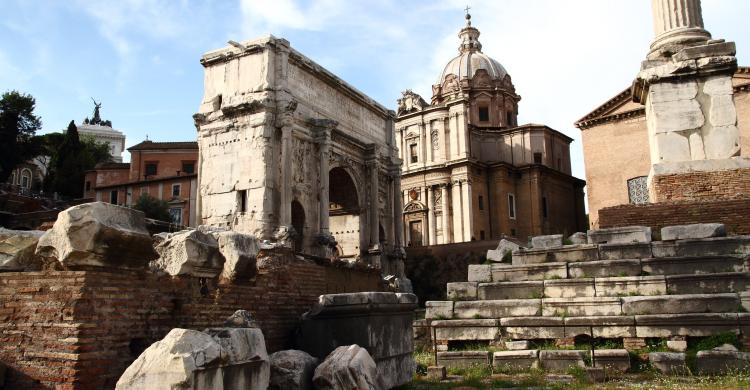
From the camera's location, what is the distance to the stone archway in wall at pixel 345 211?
99.0 feet

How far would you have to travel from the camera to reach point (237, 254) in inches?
260

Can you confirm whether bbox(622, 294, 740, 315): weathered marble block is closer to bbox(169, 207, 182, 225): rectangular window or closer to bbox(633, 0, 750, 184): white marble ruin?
bbox(633, 0, 750, 184): white marble ruin

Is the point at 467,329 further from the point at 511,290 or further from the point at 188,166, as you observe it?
the point at 188,166

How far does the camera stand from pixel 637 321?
834cm

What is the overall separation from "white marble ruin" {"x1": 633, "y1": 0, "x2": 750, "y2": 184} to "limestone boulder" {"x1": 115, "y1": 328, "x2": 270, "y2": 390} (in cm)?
835

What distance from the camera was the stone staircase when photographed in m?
8.19

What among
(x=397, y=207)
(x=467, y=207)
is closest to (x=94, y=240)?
(x=397, y=207)

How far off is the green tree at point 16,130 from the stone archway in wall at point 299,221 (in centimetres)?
2593

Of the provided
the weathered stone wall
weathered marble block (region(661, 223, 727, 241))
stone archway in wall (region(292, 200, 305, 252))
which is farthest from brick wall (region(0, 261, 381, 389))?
the weathered stone wall

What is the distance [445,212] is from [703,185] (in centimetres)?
3059

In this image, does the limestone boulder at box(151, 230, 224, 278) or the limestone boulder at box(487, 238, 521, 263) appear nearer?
the limestone boulder at box(151, 230, 224, 278)

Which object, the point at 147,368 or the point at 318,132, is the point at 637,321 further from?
the point at 318,132

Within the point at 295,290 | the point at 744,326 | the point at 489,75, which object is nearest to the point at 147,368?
the point at 295,290

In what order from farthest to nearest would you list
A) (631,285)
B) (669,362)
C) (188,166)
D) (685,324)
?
(188,166)
(631,285)
(685,324)
(669,362)
